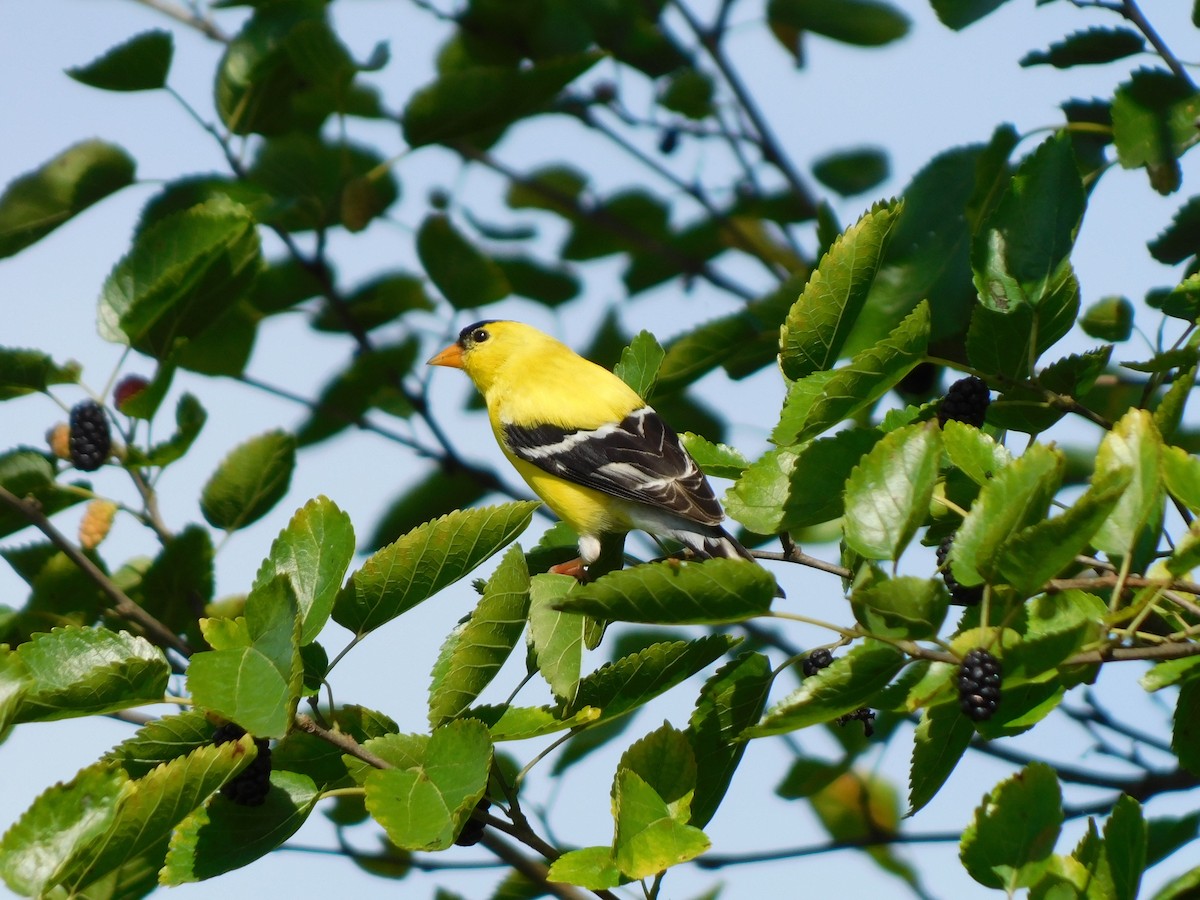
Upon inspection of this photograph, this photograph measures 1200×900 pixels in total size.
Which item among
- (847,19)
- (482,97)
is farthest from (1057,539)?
(847,19)

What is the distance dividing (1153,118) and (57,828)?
2.39 meters

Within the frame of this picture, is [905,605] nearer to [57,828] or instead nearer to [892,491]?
[892,491]

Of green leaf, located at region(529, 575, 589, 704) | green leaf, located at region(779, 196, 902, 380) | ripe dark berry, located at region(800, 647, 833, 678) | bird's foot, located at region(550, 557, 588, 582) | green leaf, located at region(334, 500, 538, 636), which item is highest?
green leaf, located at region(779, 196, 902, 380)

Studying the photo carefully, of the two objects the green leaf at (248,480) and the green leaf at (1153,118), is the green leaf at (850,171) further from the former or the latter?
the green leaf at (248,480)

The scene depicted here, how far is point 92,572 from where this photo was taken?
284 cm

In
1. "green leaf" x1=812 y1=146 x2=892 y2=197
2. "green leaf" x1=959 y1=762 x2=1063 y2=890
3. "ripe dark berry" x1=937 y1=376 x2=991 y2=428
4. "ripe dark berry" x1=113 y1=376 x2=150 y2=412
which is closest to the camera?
"green leaf" x1=959 y1=762 x2=1063 y2=890

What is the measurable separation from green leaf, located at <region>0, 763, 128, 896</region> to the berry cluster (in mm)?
199

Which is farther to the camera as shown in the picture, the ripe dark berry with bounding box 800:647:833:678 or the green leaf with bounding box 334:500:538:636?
the ripe dark berry with bounding box 800:647:833:678

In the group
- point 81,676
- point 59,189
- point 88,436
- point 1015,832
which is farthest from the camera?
point 59,189

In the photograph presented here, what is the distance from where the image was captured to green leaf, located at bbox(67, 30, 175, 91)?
12.1 feet

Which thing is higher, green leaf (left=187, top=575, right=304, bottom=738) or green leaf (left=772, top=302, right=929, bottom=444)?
green leaf (left=772, top=302, right=929, bottom=444)

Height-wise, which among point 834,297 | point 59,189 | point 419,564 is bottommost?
point 419,564

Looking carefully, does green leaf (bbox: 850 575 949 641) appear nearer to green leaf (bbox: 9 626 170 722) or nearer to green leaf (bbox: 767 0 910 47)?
green leaf (bbox: 9 626 170 722)

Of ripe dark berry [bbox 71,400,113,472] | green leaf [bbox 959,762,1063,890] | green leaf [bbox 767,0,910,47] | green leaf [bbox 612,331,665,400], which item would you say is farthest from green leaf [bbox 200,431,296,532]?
green leaf [bbox 767,0,910,47]
